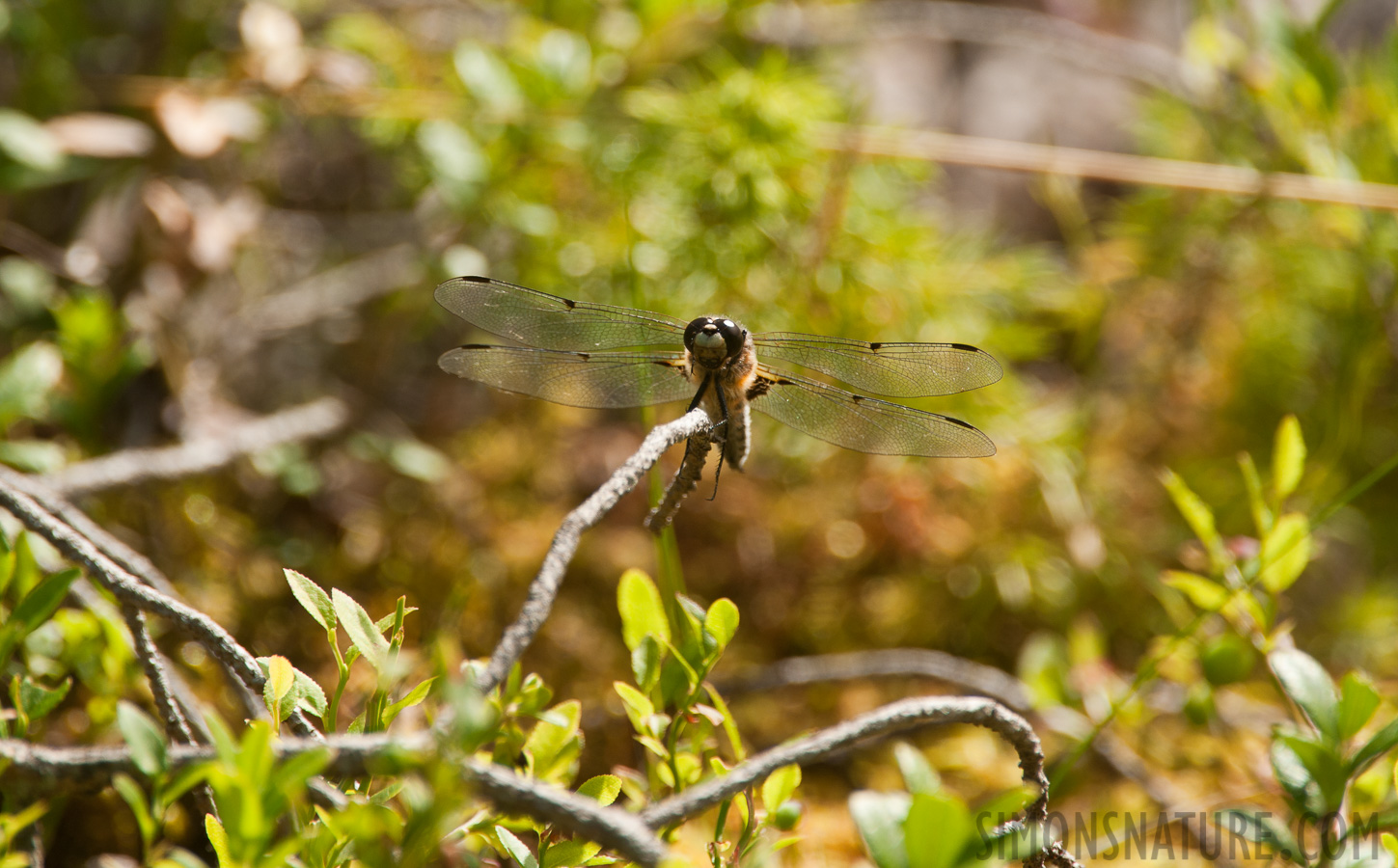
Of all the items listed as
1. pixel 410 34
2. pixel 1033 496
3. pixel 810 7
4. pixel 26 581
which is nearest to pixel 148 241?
pixel 410 34

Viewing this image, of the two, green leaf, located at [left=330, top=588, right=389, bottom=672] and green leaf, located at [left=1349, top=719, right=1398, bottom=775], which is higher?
green leaf, located at [left=330, top=588, right=389, bottom=672]

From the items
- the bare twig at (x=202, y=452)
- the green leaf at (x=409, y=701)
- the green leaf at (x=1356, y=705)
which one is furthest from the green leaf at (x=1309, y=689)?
the bare twig at (x=202, y=452)

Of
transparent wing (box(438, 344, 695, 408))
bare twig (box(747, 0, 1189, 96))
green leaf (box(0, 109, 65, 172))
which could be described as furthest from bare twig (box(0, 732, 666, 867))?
bare twig (box(747, 0, 1189, 96))

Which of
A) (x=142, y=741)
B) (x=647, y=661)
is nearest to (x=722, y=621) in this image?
(x=647, y=661)

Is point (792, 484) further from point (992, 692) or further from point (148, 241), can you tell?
point (148, 241)

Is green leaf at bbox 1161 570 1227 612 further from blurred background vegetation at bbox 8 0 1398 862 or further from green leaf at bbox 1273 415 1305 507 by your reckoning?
blurred background vegetation at bbox 8 0 1398 862

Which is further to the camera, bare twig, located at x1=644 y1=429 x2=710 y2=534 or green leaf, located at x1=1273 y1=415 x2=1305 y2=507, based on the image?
green leaf, located at x1=1273 y1=415 x2=1305 y2=507
